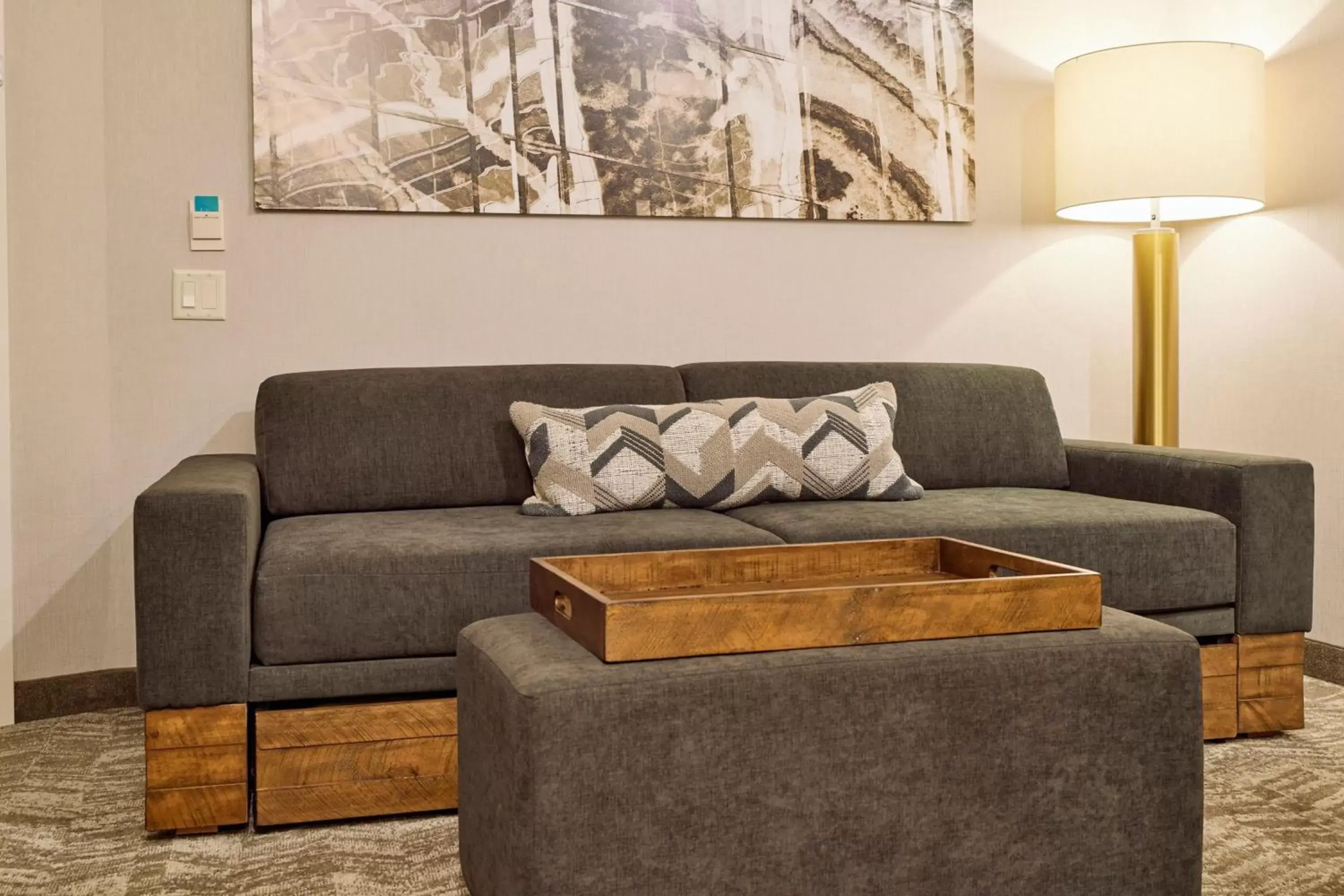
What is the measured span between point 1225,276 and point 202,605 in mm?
2790

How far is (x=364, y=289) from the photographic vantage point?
9.45 feet

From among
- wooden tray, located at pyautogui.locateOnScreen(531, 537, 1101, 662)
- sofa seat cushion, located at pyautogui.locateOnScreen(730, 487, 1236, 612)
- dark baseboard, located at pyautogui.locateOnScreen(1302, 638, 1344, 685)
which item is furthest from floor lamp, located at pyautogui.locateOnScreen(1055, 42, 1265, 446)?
wooden tray, located at pyautogui.locateOnScreen(531, 537, 1101, 662)

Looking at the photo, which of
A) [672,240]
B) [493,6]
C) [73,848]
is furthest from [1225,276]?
[73,848]

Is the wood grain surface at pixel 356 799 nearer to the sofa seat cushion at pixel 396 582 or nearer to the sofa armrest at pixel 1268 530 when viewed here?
the sofa seat cushion at pixel 396 582

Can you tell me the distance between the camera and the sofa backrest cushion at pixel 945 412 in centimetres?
283

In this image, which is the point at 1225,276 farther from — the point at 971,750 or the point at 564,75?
the point at 971,750

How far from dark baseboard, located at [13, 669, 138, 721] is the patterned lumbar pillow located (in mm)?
1093

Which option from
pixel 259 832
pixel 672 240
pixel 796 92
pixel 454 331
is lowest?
pixel 259 832

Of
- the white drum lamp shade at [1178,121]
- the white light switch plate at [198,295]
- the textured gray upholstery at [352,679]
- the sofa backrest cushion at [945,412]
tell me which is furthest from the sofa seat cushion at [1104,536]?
the white light switch plate at [198,295]

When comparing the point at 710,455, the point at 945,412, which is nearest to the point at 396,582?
the point at 710,455

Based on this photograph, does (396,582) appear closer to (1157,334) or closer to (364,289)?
(364,289)

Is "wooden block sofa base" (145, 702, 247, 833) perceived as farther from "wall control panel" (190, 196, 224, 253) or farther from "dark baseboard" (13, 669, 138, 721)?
"wall control panel" (190, 196, 224, 253)

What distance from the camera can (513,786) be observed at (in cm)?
123

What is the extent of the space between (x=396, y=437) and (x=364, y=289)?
0.53 m
